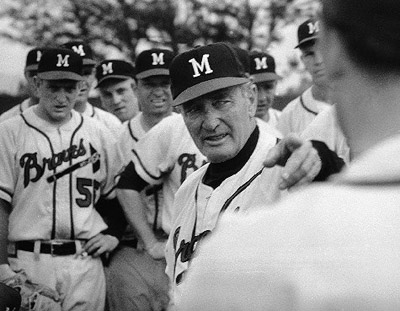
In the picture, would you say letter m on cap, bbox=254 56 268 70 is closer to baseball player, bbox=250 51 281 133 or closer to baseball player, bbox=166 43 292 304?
baseball player, bbox=250 51 281 133

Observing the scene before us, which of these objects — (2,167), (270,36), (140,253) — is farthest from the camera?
(270,36)

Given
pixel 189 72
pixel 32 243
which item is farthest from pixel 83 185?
pixel 189 72

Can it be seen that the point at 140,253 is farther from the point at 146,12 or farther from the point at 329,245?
the point at 146,12

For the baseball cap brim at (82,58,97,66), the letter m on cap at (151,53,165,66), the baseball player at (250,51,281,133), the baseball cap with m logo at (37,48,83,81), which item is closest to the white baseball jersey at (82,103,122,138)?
the baseball cap brim at (82,58,97,66)

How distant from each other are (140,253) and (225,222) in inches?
175

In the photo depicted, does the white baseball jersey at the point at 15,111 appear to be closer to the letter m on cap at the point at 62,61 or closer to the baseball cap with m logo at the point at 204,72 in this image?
the letter m on cap at the point at 62,61

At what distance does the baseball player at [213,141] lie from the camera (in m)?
3.33

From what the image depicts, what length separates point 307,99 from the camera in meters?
6.62

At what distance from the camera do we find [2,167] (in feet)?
16.8

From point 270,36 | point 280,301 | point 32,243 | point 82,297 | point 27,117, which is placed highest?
point 270,36

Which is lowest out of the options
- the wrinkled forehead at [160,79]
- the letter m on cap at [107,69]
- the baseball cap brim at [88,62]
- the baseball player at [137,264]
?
the baseball player at [137,264]

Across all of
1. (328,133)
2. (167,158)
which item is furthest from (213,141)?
(167,158)

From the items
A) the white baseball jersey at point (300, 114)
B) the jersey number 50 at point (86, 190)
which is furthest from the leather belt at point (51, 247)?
the white baseball jersey at point (300, 114)

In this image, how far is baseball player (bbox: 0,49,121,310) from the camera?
16.8 ft
